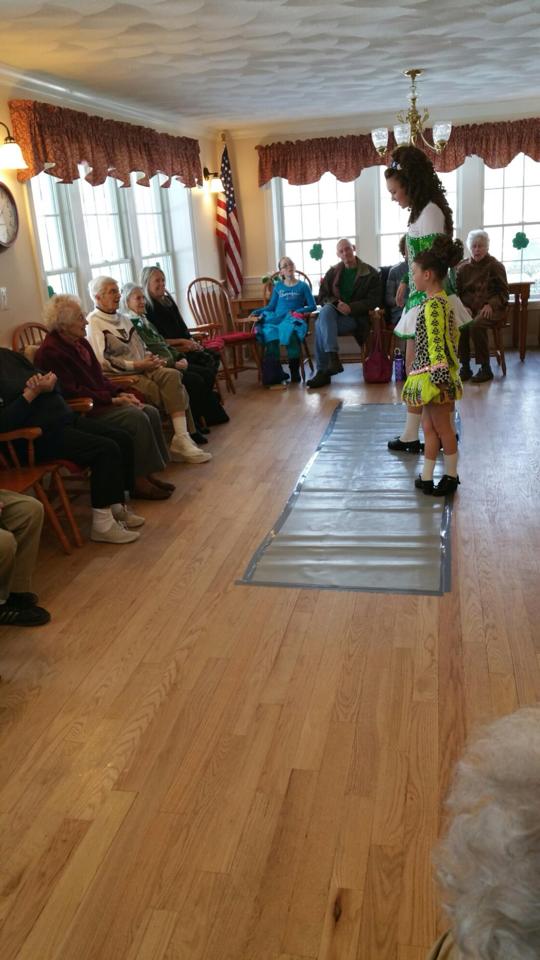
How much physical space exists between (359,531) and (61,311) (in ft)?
6.09

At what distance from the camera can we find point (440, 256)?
3678 mm

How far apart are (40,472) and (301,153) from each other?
18.2 feet

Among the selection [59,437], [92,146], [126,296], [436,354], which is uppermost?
[92,146]

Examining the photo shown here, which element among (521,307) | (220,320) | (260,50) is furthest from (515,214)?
(260,50)

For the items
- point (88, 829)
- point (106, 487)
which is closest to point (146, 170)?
point (106, 487)

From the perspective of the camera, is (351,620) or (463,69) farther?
(463,69)

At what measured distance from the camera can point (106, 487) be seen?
353 cm

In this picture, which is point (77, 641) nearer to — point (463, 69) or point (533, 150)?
point (463, 69)

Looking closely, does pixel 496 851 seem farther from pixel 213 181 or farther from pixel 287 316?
pixel 213 181

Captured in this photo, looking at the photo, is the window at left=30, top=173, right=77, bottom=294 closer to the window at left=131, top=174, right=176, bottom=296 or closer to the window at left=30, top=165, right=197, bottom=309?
the window at left=30, top=165, right=197, bottom=309

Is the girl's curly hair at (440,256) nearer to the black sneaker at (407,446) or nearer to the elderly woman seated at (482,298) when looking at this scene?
the black sneaker at (407,446)

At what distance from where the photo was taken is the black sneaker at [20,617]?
2.83m

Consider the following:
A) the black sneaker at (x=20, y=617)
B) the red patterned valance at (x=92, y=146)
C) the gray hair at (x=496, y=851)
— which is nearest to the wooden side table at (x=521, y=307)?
the red patterned valance at (x=92, y=146)

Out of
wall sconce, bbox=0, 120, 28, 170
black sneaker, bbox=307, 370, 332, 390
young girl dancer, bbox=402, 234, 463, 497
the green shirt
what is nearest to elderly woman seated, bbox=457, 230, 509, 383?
the green shirt
